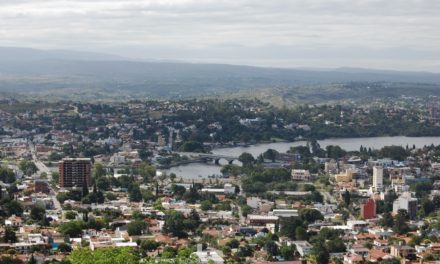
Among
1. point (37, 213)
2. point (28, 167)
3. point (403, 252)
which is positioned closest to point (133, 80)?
point (28, 167)

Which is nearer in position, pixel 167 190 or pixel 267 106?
pixel 167 190

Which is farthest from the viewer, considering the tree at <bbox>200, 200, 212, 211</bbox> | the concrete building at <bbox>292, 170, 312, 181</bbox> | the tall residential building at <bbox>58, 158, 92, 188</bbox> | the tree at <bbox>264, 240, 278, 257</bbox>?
the concrete building at <bbox>292, 170, 312, 181</bbox>

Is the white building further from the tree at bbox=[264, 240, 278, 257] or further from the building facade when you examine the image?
the building facade

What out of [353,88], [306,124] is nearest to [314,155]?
[306,124]

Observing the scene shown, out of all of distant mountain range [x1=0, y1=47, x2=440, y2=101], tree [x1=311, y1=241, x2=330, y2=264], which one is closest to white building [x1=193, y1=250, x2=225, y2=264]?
tree [x1=311, y1=241, x2=330, y2=264]

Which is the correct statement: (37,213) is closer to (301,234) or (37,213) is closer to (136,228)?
(136,228)

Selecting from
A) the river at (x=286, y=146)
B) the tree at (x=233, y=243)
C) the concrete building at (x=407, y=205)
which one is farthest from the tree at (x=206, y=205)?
the river at (x=286, y=146)

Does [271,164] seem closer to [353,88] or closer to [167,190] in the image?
[167,190]
